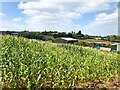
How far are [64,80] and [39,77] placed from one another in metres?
0.59

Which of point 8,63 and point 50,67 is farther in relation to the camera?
point 50,67

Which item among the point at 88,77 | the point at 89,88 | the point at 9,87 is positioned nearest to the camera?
the point at 9,87

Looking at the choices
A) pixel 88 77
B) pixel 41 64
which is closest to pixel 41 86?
pixel 41 64

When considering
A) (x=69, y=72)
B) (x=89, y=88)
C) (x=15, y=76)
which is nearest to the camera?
(x=15, y=76)

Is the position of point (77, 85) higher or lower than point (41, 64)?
lower

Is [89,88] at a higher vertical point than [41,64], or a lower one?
lower

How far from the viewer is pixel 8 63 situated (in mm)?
4312

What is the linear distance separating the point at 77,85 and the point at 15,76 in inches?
45.3

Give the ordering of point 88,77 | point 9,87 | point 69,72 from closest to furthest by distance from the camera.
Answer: point 9,87, point 69,72, point 88,77

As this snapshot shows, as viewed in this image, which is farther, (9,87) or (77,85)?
(77,85)

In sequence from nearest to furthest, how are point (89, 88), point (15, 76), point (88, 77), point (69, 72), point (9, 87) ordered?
point (9, 87) → point (15, 76) → point (89, 88) → point (69, 72) → point (88, 77)

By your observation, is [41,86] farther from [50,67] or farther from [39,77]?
[50,67]

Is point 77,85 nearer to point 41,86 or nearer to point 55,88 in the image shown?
point 55,88

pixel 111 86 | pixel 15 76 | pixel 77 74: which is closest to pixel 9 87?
pixel 15 76
